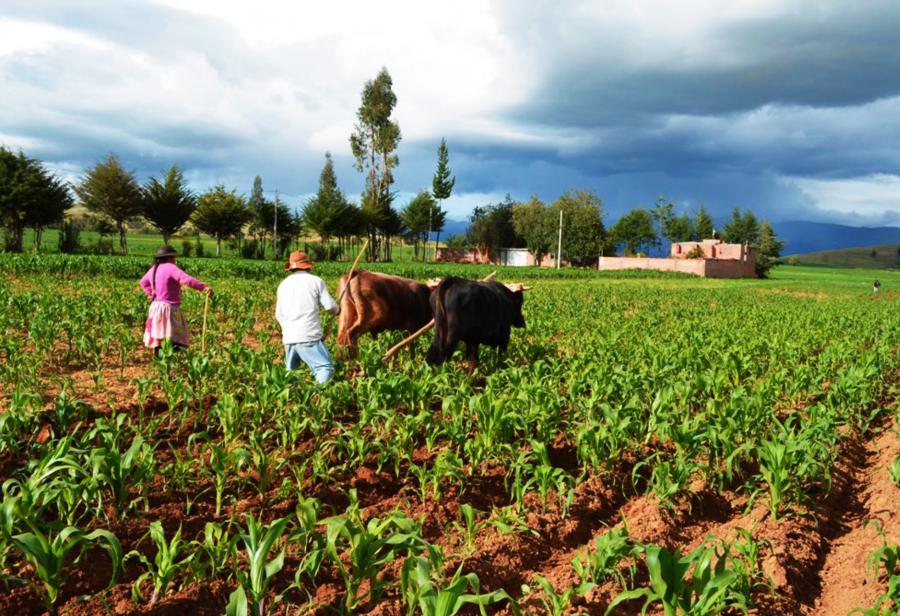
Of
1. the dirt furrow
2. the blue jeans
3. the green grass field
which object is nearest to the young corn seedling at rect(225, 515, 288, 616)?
the dirt furrow

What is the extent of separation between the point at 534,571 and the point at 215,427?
12.5 feet

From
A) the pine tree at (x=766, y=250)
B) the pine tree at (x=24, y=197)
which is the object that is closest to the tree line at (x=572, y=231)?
the pine tree at (x=766, y=250)

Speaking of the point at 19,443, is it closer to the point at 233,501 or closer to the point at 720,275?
the point at 233,501

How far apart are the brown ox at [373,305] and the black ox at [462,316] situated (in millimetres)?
1089

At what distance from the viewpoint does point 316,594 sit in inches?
141

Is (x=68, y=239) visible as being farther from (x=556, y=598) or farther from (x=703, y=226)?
(x=703, y=226)

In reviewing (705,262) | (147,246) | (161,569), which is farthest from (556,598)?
(147,246)

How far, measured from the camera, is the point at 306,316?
720cm

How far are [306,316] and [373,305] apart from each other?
2769mm

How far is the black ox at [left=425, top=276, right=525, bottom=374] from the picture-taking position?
29.3 ft

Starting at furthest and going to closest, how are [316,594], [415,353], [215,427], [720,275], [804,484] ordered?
1. [720,275]
2. [415,353]
3. [215,427]
4. [804,484]
5. [316,594]

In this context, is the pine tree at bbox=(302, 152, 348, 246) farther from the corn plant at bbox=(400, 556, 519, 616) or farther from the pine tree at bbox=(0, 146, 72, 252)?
the corn plant at bbox=(400, 556, 519, 616)

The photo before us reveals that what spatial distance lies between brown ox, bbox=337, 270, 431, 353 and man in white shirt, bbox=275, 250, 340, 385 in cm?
215

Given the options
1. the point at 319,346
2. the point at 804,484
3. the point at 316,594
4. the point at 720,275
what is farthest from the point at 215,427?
the point at 720,275
